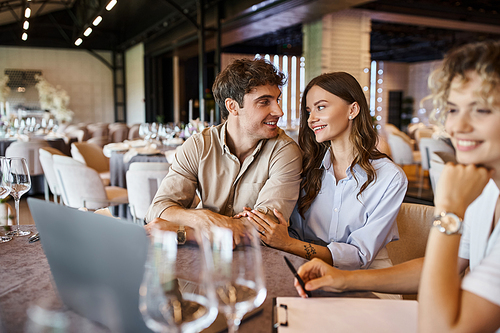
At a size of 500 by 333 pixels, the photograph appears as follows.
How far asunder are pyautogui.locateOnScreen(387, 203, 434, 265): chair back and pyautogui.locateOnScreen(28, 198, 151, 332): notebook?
1300mm

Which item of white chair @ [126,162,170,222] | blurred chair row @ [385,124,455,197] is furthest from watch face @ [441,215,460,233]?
blurred chair row @ [385,124,455,197]

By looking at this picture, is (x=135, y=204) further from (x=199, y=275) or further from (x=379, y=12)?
Result: (x=379, y=12)

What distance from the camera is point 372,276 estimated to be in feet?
3.63

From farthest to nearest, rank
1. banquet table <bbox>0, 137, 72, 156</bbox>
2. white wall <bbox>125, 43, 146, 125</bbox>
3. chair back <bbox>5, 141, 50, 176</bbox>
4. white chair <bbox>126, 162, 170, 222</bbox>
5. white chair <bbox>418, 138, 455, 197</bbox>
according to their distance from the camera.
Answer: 1. white wall <bbox>125, 43, 146, 125</bbox>
2. banquet table <bbox>0, 137, 72, 156</bbox>
3. chair back <bbox>5, 141, 50, 176</bbox>
4. white chair <bbox>418, 138, 455, 197</bbox>
5. white chair <bbox>126, 162, 170, 222</bbox>

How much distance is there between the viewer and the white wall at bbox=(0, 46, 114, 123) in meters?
14.8

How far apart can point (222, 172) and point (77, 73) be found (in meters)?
15.8

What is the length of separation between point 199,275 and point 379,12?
9.62 metres

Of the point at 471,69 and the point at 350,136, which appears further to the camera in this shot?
the point at 350,136

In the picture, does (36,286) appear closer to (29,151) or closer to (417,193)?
(29,151)

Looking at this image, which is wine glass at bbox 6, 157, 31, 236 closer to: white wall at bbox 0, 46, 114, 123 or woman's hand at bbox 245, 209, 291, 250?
woman's hand at bbox 245, 209, 291, 250

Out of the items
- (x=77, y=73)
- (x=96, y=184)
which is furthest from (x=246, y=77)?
(x=77, y=73)

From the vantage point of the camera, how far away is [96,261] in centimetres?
68

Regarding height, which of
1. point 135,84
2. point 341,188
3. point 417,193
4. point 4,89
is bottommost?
point 417,193

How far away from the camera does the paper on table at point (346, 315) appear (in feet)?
2.59
